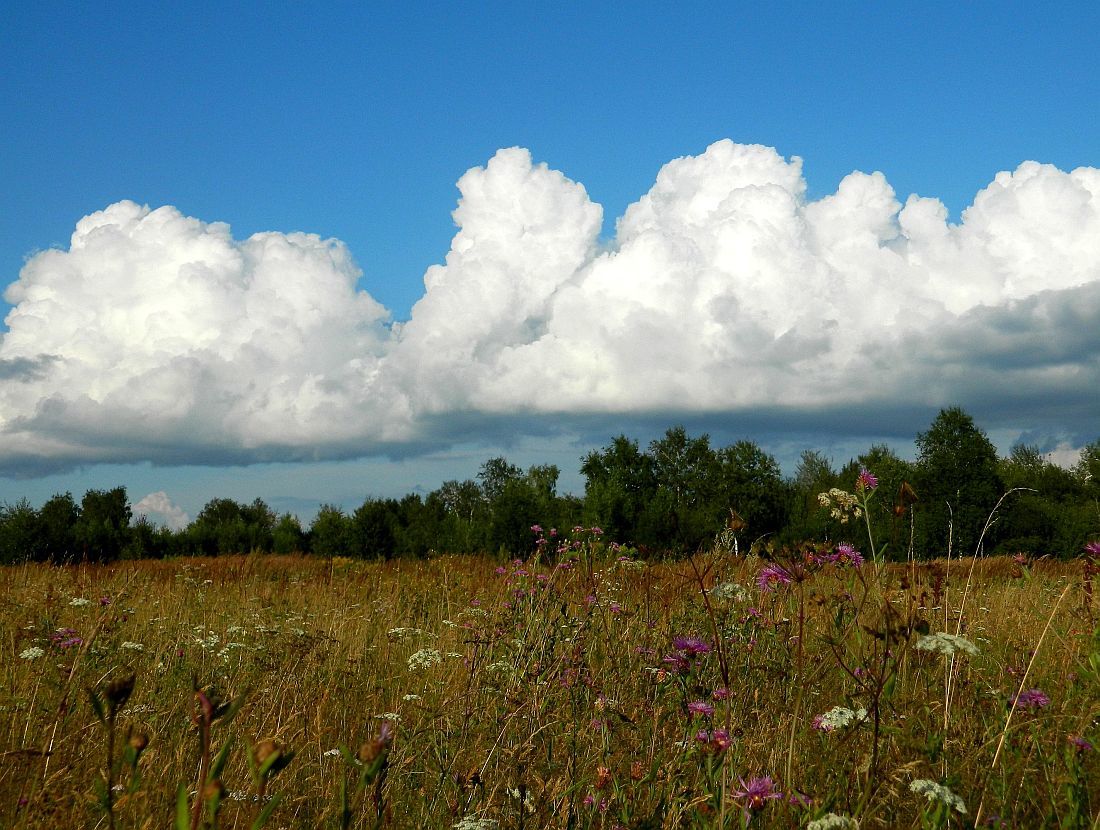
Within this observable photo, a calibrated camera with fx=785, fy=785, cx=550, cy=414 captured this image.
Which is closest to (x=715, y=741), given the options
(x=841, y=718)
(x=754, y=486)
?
(x=841, y=718)

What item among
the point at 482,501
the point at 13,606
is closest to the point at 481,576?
the point at 13,606

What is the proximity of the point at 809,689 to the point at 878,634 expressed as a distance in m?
1.91

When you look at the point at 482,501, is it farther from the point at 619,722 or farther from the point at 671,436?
the point at 619,722

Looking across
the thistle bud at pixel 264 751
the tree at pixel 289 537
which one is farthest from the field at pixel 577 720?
the tree at pixel 289 537

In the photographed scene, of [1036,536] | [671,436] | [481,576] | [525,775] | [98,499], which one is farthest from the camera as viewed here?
[671,436]

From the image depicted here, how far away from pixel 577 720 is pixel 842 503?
1.57m

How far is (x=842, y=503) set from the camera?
135 inches

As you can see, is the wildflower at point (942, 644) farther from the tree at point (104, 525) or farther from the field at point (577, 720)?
the tree at point (104, 525)

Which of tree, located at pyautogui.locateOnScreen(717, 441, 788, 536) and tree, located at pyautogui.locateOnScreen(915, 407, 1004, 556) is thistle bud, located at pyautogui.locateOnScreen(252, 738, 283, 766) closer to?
tree, located at pyautogui.locateOnScreen(915, 407, 1004, 556)

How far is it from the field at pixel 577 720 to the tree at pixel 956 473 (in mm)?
28841

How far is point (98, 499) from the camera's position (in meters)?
33.4

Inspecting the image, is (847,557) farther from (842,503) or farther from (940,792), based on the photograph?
(940,792)

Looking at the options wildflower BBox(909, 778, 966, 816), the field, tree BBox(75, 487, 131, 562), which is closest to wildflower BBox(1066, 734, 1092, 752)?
the field

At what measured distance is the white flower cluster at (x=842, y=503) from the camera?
3.24m
